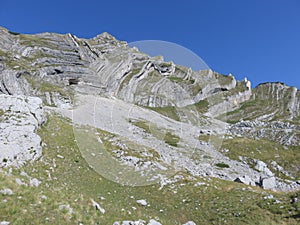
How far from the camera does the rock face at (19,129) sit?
20.7 meters

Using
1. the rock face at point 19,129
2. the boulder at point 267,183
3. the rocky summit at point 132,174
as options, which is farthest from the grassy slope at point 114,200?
the boulder at point 267,183

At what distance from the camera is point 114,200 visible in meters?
19.0

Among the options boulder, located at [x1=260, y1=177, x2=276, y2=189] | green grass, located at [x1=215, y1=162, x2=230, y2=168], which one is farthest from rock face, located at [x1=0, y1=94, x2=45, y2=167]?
green grass, located at [x1=215, y1=162, x2=230, y2=168]

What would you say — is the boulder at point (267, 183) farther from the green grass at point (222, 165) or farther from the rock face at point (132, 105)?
the green grass at point (222, 165)

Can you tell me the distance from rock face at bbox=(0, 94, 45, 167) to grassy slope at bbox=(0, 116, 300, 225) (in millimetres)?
1195

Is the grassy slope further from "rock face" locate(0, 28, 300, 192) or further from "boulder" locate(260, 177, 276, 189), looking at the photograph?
"boulder" locate(260, 177, 276, 189)

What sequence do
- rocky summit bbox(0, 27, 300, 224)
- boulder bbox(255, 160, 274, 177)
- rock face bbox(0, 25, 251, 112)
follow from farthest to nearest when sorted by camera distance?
rock face bbox(0, 25, 251, 112) < boulder bbox(255, 160, 274, 177) < rocky summit bbox(0, 27, 300, 224)

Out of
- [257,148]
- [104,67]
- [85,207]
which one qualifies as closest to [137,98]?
[104,67]

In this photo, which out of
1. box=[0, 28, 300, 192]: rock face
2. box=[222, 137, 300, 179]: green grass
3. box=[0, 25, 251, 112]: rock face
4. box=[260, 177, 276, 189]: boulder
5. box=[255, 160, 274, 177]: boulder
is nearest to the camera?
box=[260, 177, 276, 189]: boulder

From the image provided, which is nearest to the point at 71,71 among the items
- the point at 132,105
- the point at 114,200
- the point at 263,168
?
the point at 132,105

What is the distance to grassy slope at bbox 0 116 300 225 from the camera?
1267cm

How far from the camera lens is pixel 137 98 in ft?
377

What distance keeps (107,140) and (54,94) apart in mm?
40342

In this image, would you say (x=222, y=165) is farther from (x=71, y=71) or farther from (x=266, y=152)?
(x=71, y=71)
